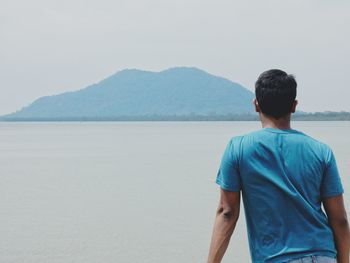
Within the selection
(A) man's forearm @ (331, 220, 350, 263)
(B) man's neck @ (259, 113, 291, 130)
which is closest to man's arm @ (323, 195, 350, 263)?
(A) man's forearm @ (331, 220, 350, 263)

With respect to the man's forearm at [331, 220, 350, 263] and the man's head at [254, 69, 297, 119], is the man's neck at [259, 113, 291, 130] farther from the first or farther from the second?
the man's forearm at [331, 220, 350, 263]

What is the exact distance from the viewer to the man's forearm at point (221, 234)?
2221 mm

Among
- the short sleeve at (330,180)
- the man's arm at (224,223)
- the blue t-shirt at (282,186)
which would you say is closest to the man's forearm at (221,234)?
the man's arm at (224,223)

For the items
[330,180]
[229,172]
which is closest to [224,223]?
[229,172]

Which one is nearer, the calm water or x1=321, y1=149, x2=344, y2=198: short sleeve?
x1=321, y1=149, x2=344, y2=198: short sleeve

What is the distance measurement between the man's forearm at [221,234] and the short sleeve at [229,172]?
11 cm

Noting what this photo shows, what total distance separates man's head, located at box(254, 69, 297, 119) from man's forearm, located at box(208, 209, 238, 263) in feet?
1.26

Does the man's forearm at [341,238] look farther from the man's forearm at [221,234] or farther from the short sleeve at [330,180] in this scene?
the man's forearm at [221,234]

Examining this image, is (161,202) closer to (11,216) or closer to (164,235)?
(11,216)

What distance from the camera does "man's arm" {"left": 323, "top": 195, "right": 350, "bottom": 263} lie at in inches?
87.4

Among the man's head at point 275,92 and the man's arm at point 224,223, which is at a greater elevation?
the man's head at point 275,92

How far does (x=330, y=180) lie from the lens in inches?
85.8

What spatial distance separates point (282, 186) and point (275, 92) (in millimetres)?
325

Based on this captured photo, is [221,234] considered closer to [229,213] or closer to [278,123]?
[229,213]
